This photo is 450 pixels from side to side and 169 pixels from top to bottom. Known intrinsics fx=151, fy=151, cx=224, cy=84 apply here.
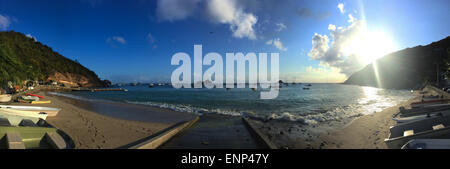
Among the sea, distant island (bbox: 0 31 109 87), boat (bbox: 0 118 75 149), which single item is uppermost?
distant island (bbox: 0 31 109 87)

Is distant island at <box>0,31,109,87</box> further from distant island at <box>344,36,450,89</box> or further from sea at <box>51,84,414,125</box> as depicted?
distant island at <box>344,36,450,89</box>

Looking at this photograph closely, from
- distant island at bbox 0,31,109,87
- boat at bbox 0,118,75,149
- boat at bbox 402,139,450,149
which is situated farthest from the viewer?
distant island at bbox 0,31,109,87

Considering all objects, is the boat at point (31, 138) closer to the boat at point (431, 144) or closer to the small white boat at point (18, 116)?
the small white boat at point (18, 116)

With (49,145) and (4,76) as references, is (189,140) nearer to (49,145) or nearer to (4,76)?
(49,145)

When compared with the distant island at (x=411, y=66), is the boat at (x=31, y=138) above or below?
below

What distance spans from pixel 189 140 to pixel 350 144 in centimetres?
763

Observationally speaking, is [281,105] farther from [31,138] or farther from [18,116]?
[18,116]

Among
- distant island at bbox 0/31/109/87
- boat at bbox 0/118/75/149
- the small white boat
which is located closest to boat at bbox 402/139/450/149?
boat at bbox 0/118/75/149

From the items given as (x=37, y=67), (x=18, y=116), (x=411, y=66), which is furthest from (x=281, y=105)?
(x=411, y=66)

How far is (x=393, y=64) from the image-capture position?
135m

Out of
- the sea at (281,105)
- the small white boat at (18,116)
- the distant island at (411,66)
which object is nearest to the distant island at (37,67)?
the sea at (281,105)

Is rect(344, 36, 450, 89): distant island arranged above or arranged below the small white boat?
above
